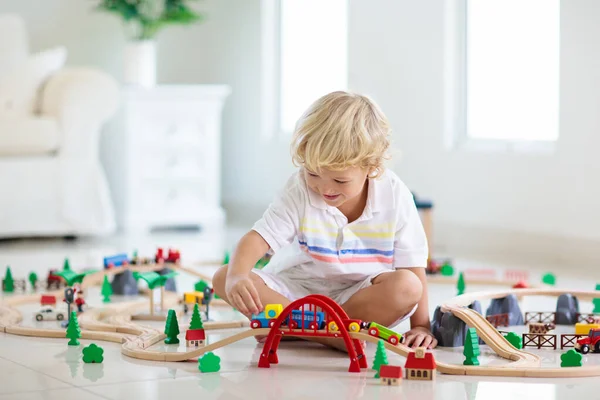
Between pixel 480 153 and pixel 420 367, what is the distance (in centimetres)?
212

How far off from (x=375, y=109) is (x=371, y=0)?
7.51 ft

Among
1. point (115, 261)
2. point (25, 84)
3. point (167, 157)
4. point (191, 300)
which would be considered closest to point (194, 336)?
point (191, 300)

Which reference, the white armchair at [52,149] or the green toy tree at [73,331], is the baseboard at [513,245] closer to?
the white armchair at [52,149]

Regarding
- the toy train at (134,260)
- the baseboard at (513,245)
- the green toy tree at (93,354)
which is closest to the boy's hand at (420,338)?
the green toy tree at (93,354)

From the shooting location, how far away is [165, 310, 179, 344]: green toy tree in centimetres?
187

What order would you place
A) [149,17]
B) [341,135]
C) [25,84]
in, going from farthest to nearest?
[149,17] → [25,84] → [341,135]

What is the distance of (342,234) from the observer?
186 cm

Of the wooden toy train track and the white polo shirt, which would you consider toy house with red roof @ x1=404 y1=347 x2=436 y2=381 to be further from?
the white polo shirt

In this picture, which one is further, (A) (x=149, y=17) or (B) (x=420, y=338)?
(A) (x=149, y=17)

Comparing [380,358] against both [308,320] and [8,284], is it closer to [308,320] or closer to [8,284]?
[308,320]

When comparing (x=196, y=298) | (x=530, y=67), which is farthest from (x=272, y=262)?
(x=530, y=67)

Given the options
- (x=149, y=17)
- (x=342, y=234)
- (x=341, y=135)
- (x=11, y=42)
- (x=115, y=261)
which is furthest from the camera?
(x=149, y=17)

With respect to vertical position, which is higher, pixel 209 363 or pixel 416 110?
pixel 416 110

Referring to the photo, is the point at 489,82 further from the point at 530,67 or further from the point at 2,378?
the point at 2,378
